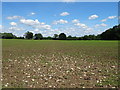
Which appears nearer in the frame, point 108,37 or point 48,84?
point 48,84

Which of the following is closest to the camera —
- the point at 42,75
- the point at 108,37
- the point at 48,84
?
the point at 48,84

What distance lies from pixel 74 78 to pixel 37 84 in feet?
5.88

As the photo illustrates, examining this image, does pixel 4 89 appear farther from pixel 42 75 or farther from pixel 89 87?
pixel 89 87

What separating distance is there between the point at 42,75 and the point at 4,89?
2.03 metres

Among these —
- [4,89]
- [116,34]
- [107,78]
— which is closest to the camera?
[4,89]

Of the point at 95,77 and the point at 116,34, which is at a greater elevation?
the point at 116,34

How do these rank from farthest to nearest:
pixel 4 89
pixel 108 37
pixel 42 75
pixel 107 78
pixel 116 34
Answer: pixel 108 37 → pixel 116 34 → pixel 42 75 → pixel 107 78 → pixel 4 89

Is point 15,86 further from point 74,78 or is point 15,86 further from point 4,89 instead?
point 74,78

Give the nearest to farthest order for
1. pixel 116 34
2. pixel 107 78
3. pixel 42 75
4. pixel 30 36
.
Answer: pixel 107 78 → pixel 42 75 → pixel 116 34 → pixel 30 36

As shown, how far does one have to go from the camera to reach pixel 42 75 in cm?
664

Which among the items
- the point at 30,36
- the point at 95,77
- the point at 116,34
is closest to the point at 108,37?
the point at 116,34

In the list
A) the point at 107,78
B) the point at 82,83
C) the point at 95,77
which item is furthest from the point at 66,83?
the point at 107,78

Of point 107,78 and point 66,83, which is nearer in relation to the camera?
point 66,83

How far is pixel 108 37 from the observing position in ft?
364
